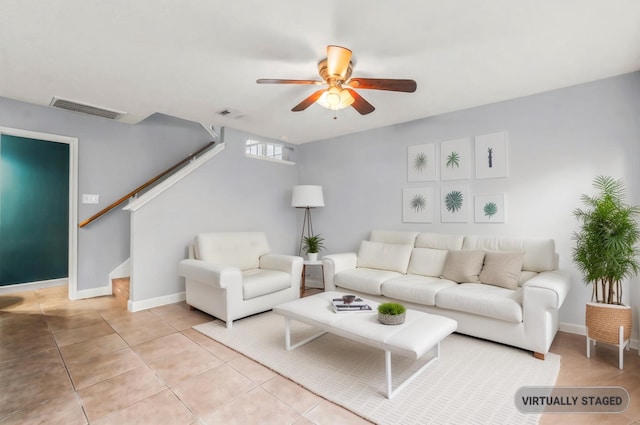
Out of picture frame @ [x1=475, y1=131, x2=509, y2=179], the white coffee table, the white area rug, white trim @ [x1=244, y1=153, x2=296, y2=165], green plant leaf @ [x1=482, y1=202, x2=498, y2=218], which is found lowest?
the white area rug

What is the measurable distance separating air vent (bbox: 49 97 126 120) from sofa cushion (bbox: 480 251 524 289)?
4555 millimetres

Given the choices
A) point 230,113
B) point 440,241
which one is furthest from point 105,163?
point 440,241

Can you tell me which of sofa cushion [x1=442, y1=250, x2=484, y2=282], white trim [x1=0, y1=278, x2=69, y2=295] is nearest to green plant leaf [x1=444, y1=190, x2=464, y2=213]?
sofa cushion [x1=442, y1=250, x2=484, y2=282]

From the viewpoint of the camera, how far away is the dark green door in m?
4.39

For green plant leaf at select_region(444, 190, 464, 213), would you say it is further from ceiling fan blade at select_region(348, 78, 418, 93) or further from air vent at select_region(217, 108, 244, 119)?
air vent at select_region(217, 108, 244, 119)

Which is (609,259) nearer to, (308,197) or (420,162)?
(420,162)

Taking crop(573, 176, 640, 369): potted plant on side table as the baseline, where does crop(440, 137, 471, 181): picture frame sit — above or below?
above

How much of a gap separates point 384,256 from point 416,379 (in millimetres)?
1838

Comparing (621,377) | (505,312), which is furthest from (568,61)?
(621,377)

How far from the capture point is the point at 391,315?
2.13 metres

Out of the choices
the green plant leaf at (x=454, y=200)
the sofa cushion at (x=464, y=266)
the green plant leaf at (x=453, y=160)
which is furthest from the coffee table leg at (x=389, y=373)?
the green plant leaf at (x=453, y=160)

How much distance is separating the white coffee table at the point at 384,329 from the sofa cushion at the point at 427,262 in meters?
1.12

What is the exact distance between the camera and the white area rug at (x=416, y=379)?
69.7 inches

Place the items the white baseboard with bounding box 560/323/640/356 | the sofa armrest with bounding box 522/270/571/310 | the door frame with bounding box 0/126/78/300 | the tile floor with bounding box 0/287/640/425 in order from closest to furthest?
the tile floor with bounding box 0/287/640/425 → the sofa armrest with bounding box 522/270/571/310 → the white baseboard with bounding box 560/323/640/356 → the door frame with bounding box 0/126/78/300
